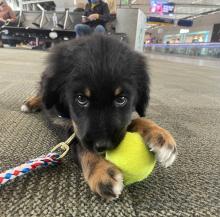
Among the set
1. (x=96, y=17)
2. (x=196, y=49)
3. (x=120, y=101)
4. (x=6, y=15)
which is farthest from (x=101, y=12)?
(x=196, y=49)

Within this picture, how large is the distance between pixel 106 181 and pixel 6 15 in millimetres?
12603

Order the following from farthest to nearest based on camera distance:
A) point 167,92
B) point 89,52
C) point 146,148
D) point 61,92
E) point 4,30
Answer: point 4,30 < point 167,92 < point 61,92 < point 89,52 < point 146,148

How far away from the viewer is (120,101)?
1277 mm

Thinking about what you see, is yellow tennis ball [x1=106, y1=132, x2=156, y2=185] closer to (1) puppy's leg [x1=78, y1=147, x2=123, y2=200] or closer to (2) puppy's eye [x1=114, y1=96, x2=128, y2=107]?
(1) puppy's leg [x1=78, y1=147, x2=123, y2=200]

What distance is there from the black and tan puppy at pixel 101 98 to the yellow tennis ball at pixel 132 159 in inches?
1.1

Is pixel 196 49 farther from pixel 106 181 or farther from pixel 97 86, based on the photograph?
pixel 106 181

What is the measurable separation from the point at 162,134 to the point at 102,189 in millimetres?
370

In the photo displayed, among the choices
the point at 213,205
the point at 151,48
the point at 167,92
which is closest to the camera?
the point at 213,205

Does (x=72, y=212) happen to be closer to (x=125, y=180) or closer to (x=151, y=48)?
(x=125, y=180)

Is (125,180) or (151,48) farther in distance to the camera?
(151,48)

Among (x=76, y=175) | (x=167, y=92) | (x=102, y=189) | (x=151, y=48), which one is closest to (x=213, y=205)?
(x=102, y=189)

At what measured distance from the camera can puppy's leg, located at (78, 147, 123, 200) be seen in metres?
0.93

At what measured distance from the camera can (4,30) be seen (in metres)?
11.8

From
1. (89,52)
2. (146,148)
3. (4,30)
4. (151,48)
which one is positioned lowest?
(151,48)
